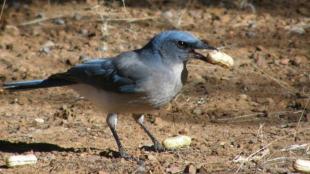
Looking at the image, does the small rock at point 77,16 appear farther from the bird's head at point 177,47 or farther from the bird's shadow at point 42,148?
the bird's head at point 177,47

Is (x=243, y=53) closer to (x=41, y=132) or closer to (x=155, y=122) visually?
(x=155, y=122)

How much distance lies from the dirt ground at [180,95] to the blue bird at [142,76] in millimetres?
394

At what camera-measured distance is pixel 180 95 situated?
26.4 ft

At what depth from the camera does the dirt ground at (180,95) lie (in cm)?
637

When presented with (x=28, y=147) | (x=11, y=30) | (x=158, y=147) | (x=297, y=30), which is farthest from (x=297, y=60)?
(x=11, y=30)

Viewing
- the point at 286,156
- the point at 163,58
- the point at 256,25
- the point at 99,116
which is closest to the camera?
the point at 286,156

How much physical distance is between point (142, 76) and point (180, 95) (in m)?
1.60

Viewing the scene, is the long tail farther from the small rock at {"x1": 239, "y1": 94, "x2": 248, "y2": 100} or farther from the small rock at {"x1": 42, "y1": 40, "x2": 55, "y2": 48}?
the small rock at {"x1": 42, "y1": 40, "x2": 55, "y2": 48}

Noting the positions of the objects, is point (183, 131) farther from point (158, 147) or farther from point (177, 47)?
point (177, 47)

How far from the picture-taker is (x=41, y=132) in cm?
725

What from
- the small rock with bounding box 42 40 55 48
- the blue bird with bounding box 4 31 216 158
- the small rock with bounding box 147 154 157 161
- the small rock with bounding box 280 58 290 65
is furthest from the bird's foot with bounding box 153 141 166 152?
the small rock with bounding box 42 40 55 48

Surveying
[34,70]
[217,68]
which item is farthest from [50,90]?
[217,68]

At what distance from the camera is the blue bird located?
6453mm

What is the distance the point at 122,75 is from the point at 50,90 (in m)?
1.90
